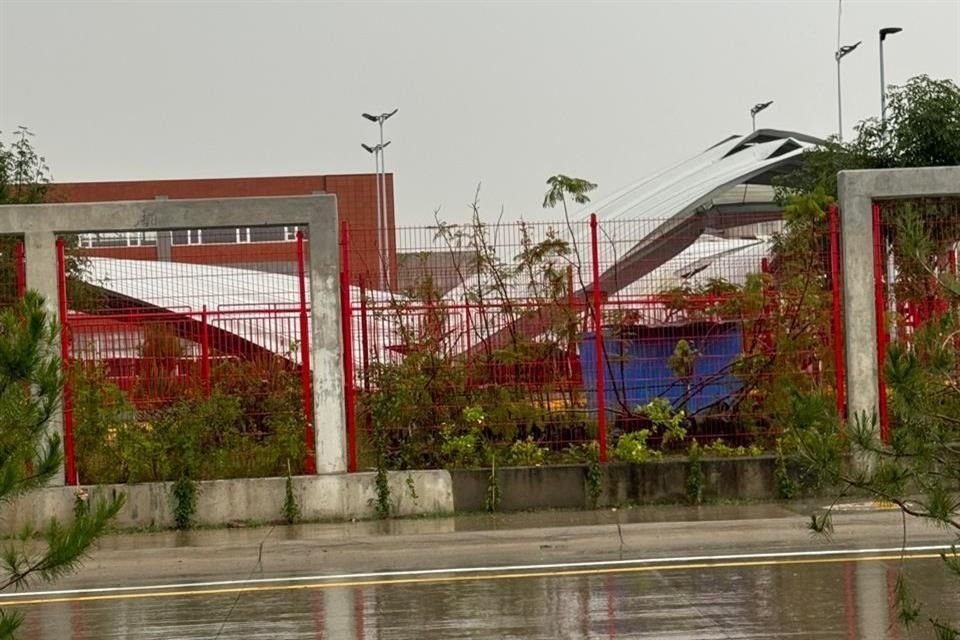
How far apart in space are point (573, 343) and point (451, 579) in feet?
14.1

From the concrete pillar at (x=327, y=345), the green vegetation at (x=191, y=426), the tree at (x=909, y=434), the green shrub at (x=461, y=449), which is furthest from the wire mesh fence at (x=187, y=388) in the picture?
the tree at (x=909, y=434)

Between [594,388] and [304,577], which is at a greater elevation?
[594,388]

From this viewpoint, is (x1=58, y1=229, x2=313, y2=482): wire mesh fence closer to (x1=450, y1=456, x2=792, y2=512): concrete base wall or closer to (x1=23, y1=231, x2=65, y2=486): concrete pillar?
(x1=23, y1=231, x2=65, y2=486): concrete pillar

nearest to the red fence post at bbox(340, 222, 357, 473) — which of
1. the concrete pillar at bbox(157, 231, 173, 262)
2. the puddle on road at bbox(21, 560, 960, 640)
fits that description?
the concrete pillar at bbox(157, 231, 173, 262)

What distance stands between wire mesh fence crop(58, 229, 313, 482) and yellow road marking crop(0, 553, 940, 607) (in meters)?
3.20

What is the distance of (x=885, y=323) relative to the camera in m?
14.0

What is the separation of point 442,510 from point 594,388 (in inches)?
79.0

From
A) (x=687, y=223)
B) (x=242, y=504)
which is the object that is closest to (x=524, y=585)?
(x=242, y=504)

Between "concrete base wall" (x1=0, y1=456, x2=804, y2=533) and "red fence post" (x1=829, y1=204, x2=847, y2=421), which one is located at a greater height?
"red fence post" (x1=829, y1=204, x2=847, y2=421)

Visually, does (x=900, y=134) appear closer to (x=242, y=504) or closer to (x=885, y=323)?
(x=885, y=323)

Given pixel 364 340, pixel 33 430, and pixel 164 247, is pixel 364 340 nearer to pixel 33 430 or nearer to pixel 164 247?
pixel 164 247

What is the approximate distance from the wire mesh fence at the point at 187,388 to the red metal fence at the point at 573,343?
2.33ft

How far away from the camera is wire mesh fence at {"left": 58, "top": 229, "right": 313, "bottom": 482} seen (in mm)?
13867

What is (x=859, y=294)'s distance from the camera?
1407 cm
